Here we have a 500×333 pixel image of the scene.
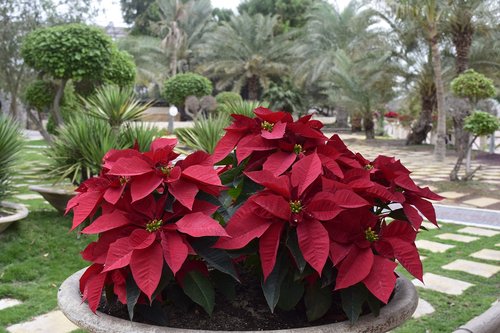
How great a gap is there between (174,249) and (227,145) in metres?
0.42

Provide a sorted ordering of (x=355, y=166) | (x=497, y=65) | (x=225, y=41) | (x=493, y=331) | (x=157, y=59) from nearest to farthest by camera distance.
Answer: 1. (x=355, y=166)
2. (x=493, y=331)
3. (x=497, y=65)
4. (x=225, y=41)
5. (x=157, y=59)

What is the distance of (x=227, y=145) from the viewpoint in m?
1.49

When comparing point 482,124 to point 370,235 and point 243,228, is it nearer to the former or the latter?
point 370,235

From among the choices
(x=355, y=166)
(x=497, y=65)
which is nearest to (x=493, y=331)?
(x=355, y=166)

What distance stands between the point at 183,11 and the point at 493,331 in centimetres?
2924

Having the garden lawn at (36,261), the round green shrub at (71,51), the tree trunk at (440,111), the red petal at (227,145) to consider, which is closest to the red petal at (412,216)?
the red petal at (227,145)

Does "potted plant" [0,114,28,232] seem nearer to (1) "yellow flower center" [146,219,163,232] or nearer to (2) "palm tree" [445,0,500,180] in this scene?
(1) "yellow flower center" [146,219,163,232]

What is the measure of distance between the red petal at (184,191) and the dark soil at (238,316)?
31 cm

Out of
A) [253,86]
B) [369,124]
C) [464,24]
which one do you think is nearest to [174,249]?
[464,24]

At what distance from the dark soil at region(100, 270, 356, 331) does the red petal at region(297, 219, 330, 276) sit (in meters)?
0.27

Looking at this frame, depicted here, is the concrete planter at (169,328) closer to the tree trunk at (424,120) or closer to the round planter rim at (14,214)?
the round planter rim at (14,214)

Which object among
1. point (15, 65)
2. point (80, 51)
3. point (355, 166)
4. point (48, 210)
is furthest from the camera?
point (15, 65)

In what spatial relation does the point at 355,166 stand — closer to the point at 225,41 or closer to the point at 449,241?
the point at 449,241

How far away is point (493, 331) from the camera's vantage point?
273 centimetres
